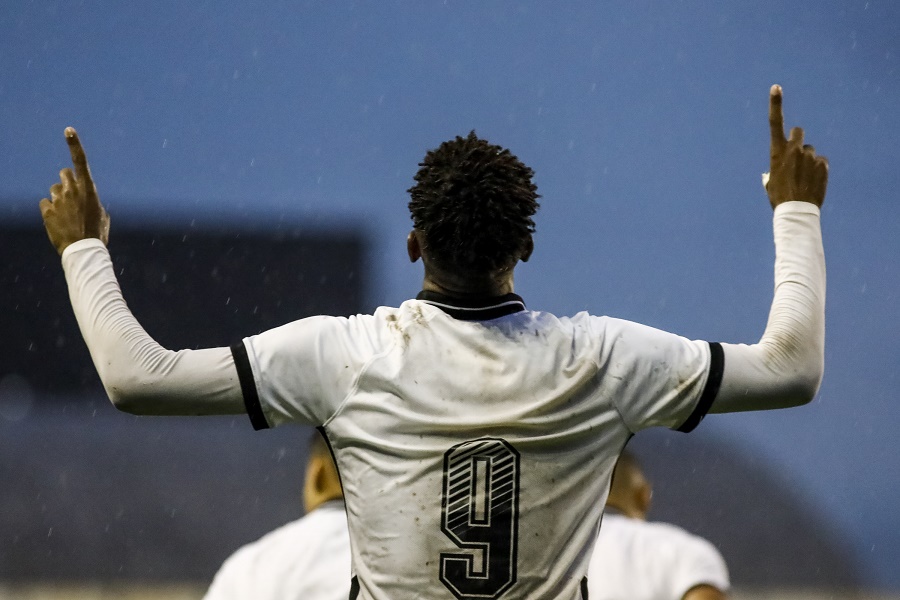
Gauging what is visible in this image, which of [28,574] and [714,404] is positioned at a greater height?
[714,404]

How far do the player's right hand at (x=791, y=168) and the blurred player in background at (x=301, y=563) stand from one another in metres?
1.78

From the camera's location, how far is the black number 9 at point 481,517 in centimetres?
232

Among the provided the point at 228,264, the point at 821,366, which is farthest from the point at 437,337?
the point at 228,264

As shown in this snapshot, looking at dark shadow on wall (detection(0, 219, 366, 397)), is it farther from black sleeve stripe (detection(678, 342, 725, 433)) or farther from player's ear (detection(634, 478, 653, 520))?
black sleeve stripe (detection(678, 342, 725, 433))

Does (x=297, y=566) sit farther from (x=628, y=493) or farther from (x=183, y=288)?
(x=183, y=288)

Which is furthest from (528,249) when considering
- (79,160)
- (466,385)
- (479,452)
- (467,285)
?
(79,160)

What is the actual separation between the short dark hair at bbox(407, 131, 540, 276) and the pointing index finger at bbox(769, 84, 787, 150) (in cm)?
50

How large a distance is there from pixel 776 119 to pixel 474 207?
647 mm

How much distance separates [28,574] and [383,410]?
1359cm

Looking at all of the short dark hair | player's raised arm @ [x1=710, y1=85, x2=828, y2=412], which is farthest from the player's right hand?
the short dark hair

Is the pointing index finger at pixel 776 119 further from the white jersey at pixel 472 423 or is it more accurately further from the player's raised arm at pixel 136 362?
the player's raised arm at pixel 136 362

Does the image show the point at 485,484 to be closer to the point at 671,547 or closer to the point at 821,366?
the point at 821,366

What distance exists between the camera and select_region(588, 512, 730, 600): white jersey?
382 cm

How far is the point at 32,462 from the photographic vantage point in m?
16.8
